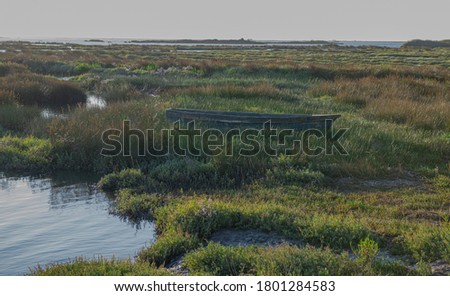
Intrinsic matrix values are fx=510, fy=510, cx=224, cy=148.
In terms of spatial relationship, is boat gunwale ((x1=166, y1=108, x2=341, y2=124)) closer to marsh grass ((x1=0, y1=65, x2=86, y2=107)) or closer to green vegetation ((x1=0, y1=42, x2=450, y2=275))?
green vegetation ((x1=0, y1=42, x2=450, y2=275))

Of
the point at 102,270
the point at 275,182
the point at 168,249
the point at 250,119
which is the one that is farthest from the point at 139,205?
the point at 250,119

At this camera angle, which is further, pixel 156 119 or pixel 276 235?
pixel 156 119

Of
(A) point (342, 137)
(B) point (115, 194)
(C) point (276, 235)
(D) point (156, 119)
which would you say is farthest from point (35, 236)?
(A) point (342, 137)

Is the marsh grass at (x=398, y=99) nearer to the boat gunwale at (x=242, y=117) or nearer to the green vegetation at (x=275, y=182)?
the green vegetation at (x=275, y=182)

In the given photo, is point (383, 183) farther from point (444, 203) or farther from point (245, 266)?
point (245, 266)

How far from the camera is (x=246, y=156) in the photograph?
39.9ft

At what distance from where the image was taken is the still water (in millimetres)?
7736

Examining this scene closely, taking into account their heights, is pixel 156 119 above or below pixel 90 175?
above

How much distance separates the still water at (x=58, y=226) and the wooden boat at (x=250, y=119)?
456 centimetres

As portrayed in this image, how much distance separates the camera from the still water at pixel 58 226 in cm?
774

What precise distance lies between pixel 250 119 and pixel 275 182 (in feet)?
14.8

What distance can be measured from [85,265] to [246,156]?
6.52m

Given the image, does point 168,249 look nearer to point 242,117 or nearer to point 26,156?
point 26,156
